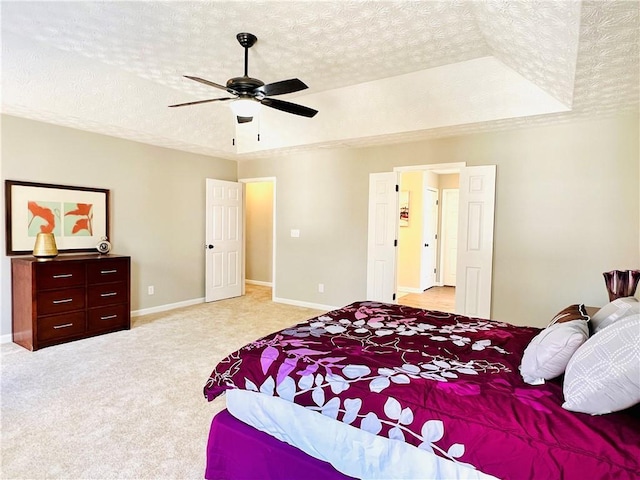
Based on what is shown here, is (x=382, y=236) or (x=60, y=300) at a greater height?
(x=382, y=236)

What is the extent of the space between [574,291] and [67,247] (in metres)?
5.70

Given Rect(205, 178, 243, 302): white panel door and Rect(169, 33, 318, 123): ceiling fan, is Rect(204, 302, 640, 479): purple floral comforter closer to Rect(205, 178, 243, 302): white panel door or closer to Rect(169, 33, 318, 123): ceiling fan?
Rect(169, 33, 318, 123): ceiling fan

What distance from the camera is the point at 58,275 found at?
3.78 metres

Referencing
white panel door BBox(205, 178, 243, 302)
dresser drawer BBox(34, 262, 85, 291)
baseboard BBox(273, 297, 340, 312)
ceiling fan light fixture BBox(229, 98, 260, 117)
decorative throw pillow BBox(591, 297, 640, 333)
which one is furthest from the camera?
white panel door BBox(205, 178, 243, 302)

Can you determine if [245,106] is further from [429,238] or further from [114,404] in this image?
[429,238]

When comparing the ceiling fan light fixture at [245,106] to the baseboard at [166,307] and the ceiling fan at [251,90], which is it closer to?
the ceiling fan at [251,90]

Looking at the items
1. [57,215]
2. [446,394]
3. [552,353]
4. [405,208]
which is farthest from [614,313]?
[405,208]

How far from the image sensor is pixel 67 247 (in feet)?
14.3

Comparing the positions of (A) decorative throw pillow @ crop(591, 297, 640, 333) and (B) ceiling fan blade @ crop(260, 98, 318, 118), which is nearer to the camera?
(A) decorative throw pillow @ crop(591, 297, 640, 333)

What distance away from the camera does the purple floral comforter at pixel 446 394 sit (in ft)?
3.91

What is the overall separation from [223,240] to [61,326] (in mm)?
2752

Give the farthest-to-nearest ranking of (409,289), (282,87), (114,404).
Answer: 1. (409,289)
2. (282,87)
3. (114,404)

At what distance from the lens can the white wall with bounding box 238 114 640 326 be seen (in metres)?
3.72

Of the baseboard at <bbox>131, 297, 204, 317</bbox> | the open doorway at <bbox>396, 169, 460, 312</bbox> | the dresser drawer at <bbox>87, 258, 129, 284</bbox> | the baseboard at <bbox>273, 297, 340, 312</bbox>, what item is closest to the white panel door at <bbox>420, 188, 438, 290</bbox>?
the open doorway at <bbox>396, 169, 460, 312</bbox>
